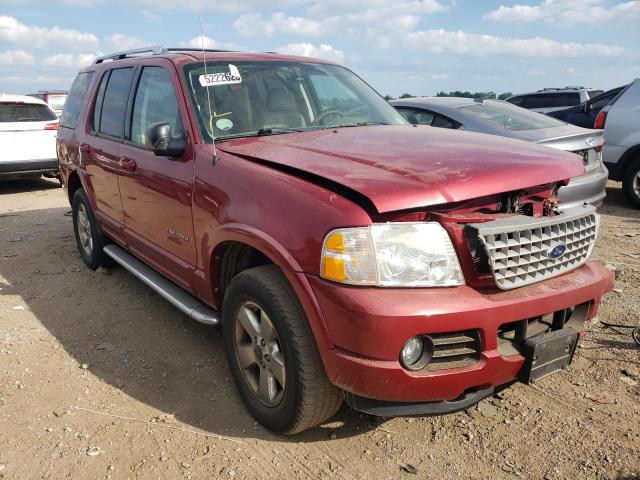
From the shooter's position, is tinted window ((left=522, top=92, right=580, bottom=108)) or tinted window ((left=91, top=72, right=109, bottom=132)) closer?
tinted window ((left=91, top=72, right=109, bottom=132))

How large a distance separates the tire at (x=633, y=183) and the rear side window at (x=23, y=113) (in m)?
9.72

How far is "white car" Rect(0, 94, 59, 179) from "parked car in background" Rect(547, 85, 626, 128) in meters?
9.52

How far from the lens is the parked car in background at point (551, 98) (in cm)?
1435

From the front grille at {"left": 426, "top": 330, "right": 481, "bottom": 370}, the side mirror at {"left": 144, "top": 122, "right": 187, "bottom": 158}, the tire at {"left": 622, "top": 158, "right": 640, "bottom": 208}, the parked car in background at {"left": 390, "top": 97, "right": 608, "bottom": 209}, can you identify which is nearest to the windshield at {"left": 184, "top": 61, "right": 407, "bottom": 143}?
the side mirror at {"left": 144, "top": 122, "right": 187, "bottom": 158}

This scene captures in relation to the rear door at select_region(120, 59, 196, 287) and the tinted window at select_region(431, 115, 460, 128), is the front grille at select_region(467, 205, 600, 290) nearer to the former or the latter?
the rear door at select_region(120, 59, 196, 287)

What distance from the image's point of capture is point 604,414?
8.93 feet

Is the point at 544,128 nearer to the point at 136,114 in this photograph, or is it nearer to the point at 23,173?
the point at 136,114

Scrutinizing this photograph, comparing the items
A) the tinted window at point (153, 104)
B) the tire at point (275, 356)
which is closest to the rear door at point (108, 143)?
the tinted window at point (153, 104)

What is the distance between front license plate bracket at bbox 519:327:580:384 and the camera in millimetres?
2234

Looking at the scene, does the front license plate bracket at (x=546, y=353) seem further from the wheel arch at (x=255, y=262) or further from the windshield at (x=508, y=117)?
the windshield at (x=508, y=117)

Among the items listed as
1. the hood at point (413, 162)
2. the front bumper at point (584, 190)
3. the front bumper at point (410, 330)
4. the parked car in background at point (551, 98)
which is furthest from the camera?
the parked car in background at point (551, 98)

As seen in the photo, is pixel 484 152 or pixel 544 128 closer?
pixel 484 152

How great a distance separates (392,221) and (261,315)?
0.83 m

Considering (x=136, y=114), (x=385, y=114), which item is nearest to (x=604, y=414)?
(x=385, y=114)
